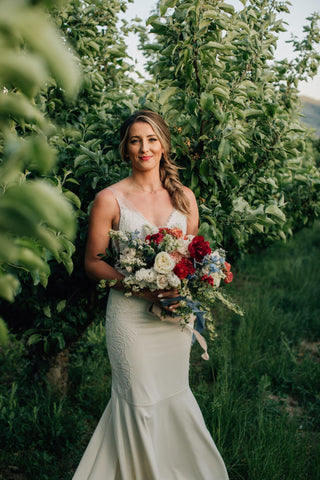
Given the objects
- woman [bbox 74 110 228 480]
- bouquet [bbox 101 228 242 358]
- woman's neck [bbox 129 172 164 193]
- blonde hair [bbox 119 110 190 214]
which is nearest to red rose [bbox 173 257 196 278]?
bouquet [bbox 101 228 242 358]

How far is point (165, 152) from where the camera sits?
8.38ft

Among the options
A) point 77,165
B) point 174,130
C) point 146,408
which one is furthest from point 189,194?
point 146,408

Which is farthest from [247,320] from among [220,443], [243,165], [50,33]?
[50,33]

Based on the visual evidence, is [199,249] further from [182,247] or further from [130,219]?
[130,219]

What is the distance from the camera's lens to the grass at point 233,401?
276cm

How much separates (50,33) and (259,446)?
2959 mm

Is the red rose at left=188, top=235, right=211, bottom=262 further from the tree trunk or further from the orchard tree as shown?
the tree trunk

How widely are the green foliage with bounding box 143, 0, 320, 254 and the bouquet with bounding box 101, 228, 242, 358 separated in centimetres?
39

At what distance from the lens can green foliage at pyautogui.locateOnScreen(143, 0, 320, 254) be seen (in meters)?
2.27

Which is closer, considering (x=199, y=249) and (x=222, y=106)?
(x=199, y=249)

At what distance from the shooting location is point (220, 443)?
2.87 meters

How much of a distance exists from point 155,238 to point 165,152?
706mm

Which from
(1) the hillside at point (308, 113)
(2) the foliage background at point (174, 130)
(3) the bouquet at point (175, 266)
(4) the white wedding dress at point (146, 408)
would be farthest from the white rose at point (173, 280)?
(1) the hillside at point (308, 113)

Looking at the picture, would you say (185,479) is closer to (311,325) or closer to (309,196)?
(309,196)
